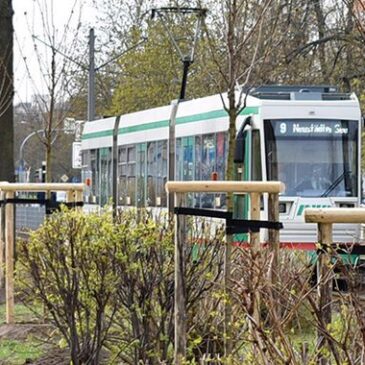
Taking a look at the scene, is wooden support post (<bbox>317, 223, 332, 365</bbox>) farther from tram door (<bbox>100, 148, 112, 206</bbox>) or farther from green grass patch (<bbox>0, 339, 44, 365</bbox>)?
tram door (<bbox>100, 148, 112, 206</bbox>)

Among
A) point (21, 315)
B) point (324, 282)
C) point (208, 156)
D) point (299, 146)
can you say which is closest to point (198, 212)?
point (324, 282)

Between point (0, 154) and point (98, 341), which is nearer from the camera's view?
point (98, 341)

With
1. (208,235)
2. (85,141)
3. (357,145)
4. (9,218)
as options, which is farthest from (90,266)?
(85,141)

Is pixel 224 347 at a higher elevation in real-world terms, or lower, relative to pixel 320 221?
lower

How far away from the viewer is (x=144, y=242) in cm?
754

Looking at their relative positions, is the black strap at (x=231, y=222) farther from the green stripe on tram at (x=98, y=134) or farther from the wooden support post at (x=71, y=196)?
the green stripe on tram at (x=98, y=134)

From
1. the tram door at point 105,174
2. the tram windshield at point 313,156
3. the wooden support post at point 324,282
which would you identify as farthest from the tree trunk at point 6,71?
the wooden support post at point 324,282

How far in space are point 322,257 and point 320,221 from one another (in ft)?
0.60

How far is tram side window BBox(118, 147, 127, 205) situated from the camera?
2542cm

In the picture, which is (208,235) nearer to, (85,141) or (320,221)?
(320,221)

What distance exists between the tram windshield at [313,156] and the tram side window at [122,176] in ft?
27.0

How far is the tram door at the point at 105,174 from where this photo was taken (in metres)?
26.8

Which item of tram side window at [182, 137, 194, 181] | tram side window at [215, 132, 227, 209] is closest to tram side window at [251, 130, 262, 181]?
tram side window at [215, 132, 227, 209]

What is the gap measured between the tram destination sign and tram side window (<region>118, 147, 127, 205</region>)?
825 cm
